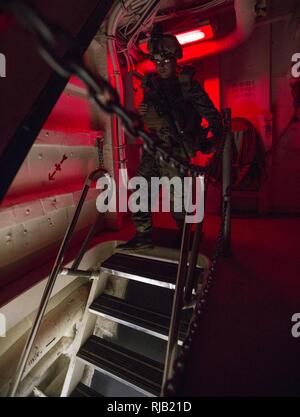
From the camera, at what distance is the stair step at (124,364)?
5.70 ft

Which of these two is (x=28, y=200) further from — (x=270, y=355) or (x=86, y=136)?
(x=270, y=355)

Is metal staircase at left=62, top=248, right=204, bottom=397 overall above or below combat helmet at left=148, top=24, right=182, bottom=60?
below

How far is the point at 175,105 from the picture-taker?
240cm

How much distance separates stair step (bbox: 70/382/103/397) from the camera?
2.11 metres

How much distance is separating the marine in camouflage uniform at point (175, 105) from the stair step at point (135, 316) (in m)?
1.27

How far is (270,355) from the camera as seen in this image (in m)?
1.43

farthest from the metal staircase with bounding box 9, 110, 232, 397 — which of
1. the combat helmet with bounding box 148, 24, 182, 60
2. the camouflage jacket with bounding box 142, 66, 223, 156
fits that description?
the combat helmet with bounding box 148, 24, 182, 60

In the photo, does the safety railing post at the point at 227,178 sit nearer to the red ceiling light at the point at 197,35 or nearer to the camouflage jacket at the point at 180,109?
the camouflage jacket at the point at 180,109

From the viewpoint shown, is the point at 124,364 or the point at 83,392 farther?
the point at 83,392

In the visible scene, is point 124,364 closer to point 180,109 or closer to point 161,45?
point 180,109

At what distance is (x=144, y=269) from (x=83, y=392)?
3.68 ft

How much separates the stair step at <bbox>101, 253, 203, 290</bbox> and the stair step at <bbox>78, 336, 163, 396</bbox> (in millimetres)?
567

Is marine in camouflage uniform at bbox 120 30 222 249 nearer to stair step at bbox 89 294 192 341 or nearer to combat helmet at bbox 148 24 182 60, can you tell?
combat helmet at bbox 148 24 182 60

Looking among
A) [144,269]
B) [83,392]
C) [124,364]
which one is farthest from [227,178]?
[83,392]
